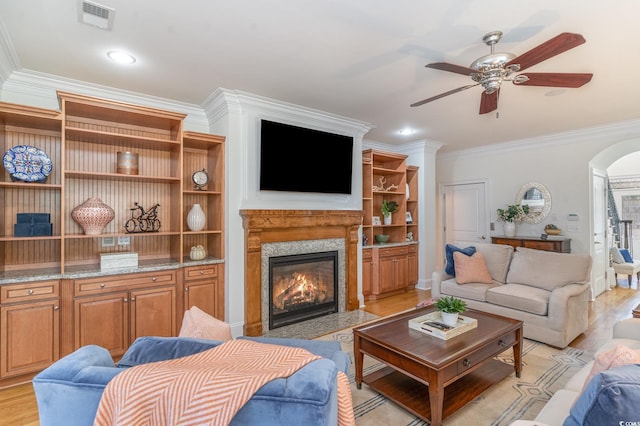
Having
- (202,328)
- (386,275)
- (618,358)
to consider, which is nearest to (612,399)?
(618,358)

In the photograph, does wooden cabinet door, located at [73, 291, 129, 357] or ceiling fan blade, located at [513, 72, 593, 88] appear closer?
ceiling fan blade, located at [513, 72, 593, 88]

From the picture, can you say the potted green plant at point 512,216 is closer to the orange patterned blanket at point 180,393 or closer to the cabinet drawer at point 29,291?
the orange patterned blanket at point 180,393

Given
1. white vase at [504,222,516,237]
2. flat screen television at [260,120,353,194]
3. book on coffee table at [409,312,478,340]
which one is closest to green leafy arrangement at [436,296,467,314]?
book on coffee table at [409,312,478,340]

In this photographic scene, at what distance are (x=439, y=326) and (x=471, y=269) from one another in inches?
74.0

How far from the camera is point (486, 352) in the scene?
2252 mm

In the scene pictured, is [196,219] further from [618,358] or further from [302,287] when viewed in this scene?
[618,358]

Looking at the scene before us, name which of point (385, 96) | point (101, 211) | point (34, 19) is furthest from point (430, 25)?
point (101, 211)

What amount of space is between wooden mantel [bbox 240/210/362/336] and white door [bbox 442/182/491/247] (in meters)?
3.01

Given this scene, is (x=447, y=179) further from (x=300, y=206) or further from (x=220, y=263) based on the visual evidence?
(x=220, y=263)

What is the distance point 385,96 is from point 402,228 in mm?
2695

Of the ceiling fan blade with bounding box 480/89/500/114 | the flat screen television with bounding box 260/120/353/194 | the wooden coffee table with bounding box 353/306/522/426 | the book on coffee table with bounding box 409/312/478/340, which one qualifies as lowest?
the wooden coffee table with bounding box 353/306/522/426

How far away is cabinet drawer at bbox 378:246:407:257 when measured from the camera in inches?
195

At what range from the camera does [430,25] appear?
2.12 metres

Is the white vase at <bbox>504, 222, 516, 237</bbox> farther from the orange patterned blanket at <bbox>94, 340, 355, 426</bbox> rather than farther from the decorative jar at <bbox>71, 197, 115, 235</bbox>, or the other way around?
the decorative jar at <bbox>71, 197, 115, 235</bbox>
